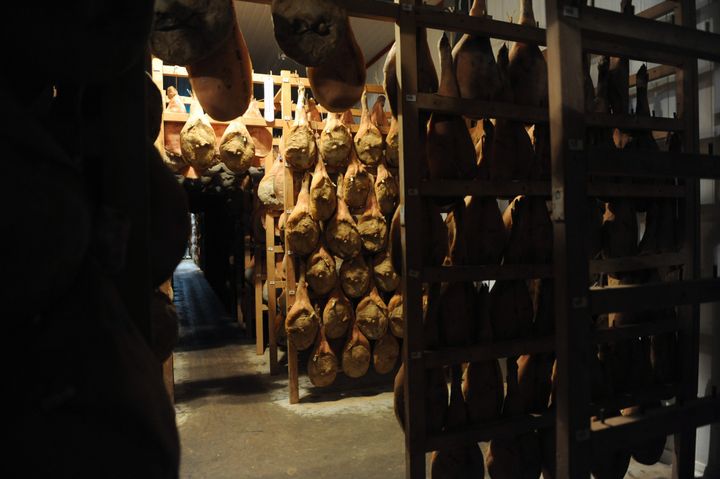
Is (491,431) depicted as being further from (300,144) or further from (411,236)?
(300,144)

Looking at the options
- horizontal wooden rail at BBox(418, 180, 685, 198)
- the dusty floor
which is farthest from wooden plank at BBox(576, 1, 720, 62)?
the dusty floor

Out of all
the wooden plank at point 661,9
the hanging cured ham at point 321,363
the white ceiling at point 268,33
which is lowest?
the hanging cured ham at point 321,363

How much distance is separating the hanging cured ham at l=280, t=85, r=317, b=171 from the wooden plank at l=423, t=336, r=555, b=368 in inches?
113

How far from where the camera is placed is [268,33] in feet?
27.5

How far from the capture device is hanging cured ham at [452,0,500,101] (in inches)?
102

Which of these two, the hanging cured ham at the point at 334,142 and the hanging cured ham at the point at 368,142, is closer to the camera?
the hanging cured ham at the point at 334,142

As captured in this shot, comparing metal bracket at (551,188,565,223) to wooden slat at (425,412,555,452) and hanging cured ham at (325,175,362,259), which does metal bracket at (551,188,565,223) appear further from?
hanging cured ham at (325,175,362,259)

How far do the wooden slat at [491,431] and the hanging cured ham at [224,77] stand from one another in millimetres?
1826

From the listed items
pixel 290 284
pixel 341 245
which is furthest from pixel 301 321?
pixel 341 245

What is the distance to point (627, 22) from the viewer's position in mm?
1944

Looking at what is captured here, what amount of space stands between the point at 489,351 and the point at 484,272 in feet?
1.32

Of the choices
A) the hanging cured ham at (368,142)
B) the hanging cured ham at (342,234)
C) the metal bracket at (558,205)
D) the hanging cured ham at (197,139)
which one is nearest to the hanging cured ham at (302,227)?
the hanging cured ham at (342,234)

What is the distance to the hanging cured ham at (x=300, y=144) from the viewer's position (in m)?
4.81

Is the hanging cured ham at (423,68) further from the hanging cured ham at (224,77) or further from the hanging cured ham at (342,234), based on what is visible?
the hanging cured ham at (342,234)
